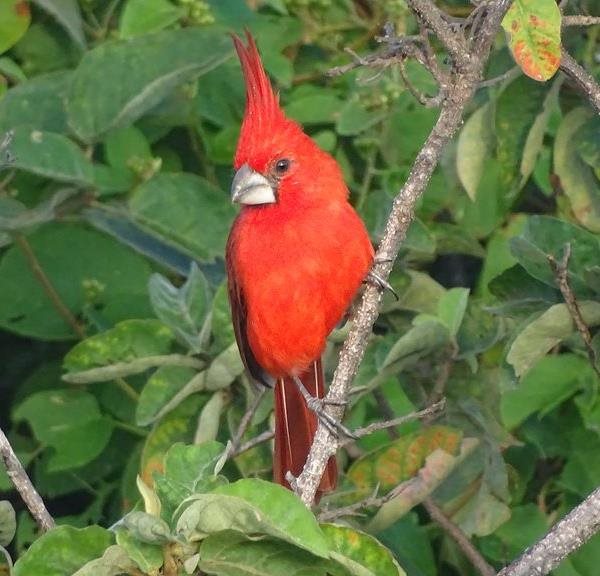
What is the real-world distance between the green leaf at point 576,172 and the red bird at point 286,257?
504mm

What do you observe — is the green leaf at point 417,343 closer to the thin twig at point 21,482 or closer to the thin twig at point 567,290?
the thin twig at point 567,290

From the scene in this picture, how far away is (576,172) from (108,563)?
5.84 feet

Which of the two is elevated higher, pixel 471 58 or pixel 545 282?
pixel 471 58

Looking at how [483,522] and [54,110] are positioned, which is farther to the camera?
[54,110]

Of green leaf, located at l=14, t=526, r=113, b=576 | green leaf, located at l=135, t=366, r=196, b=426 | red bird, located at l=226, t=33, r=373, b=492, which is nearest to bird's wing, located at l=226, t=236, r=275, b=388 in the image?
red bird, located at l=226, t=33, r=373, b=492

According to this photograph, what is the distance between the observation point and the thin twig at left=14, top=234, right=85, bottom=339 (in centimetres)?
369

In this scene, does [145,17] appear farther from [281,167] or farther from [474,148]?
[474,148]

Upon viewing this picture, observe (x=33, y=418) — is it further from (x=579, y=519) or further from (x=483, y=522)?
(x=579, y=519)

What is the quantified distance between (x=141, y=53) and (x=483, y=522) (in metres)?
1.33

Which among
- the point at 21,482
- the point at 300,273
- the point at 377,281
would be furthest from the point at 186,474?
the point at 300,273

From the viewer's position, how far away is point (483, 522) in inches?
132

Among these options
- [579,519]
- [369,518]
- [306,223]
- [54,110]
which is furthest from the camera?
[54,110]

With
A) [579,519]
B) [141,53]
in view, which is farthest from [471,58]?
[141,53]

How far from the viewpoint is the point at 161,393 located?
327cm
